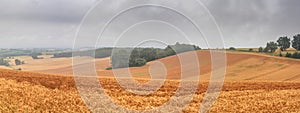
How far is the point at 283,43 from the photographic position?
29.5m

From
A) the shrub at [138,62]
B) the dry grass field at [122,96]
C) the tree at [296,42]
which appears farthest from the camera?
the tree at [296,42]

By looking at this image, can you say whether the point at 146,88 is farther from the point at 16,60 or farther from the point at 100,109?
the point at 16,60

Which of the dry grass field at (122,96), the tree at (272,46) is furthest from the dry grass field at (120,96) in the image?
the tree at (272,46)

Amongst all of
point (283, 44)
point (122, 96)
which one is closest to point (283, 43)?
point (283, 44)

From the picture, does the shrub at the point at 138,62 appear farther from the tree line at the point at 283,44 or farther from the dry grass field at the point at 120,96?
the tree line at the point at 283,44

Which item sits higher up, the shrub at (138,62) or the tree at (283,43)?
the tree at (283,43)

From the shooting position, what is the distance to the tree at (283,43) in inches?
1154

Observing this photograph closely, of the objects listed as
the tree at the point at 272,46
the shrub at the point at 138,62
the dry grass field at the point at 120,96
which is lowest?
the dry grass field at the point at 120,96

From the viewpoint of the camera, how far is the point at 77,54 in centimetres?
789

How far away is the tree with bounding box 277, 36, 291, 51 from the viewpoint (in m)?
29.3

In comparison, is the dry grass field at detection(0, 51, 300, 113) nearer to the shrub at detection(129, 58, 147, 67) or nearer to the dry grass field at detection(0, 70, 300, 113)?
the dry grass field at detection(0, 70, 300, 113)

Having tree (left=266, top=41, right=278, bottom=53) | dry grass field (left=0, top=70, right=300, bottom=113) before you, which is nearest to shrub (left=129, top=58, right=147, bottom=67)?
dry grass field (left=0, top=70, right=300, bottom=113)

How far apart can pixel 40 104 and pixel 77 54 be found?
10.3 feet

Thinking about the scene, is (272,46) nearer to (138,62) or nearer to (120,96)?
(138,62)
